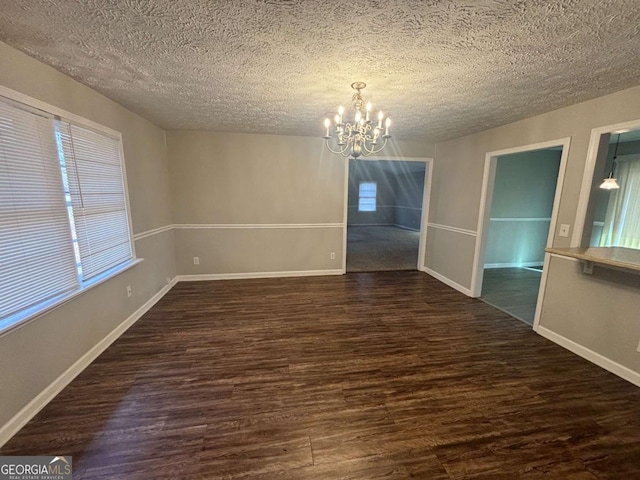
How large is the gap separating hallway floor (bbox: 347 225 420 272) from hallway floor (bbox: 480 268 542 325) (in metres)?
1.40

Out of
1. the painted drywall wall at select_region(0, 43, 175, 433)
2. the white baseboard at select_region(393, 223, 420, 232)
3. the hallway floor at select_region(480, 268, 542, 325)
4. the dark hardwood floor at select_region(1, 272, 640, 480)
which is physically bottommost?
the dark hardwood floor at select_region(1, 272, 640, 480)

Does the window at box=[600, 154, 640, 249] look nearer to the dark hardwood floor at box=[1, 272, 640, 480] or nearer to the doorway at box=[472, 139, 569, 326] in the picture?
the doorway at box=[472, 139, 569, 326]

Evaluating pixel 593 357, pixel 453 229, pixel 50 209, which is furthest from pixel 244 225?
pixel 593 357

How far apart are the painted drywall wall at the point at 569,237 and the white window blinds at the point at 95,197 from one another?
4613 mm

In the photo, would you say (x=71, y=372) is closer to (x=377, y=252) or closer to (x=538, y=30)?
(x=538, y=30)

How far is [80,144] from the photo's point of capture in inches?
87.6

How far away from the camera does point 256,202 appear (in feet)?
14.5

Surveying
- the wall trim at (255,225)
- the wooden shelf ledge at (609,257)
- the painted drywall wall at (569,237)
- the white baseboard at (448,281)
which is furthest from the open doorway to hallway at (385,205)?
the wooden shelf ledge at (609,257)

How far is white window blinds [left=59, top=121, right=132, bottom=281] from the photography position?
7.07ft

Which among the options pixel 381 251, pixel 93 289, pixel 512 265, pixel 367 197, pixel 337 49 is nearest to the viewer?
pixel 337 49

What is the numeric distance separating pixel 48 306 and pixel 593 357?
4.57 metres

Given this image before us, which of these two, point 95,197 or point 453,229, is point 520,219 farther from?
point 95,197

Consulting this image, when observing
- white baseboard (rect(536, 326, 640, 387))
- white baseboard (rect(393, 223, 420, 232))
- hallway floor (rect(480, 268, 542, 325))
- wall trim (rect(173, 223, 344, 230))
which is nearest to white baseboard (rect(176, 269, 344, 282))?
wall trim (rect(173, 223, 344, 230))

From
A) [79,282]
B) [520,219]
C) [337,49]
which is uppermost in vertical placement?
[337,49]
